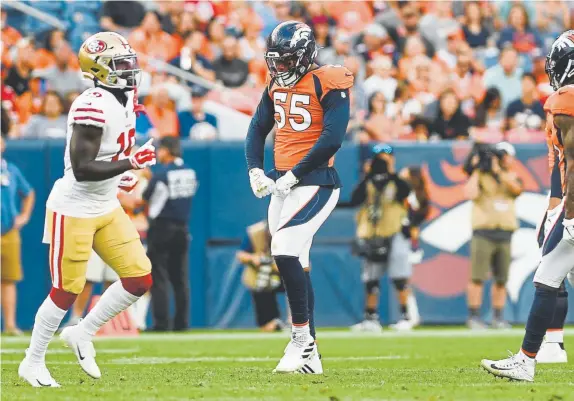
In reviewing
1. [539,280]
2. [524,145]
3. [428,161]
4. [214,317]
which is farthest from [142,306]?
[539,280]

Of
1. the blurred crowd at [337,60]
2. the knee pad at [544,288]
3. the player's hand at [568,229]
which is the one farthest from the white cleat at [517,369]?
the blurred crowd at [337,60]

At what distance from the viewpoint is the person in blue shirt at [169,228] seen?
12.7 meters

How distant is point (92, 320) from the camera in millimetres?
6824

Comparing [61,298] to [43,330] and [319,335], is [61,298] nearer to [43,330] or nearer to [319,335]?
[43,330]

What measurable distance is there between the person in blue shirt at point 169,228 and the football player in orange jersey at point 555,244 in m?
6.50

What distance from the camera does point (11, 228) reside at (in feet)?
40.3

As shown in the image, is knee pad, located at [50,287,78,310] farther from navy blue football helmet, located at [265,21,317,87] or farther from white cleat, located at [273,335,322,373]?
navy blue football helmet, located at [265,21,317,87]

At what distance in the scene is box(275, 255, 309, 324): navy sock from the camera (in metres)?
7.09

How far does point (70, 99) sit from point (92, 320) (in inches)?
298

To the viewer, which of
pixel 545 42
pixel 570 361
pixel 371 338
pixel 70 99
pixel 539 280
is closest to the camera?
pixel 539 280

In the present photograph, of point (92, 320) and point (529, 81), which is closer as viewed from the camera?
point (92, 320)

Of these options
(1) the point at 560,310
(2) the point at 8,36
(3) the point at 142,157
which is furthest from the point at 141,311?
(3) the point at 142,157

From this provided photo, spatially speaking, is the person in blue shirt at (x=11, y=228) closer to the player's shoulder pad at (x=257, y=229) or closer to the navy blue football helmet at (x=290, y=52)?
the player's shoulder pad at (x=257, y=229)

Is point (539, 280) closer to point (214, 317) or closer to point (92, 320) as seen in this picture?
point (92, 320)
